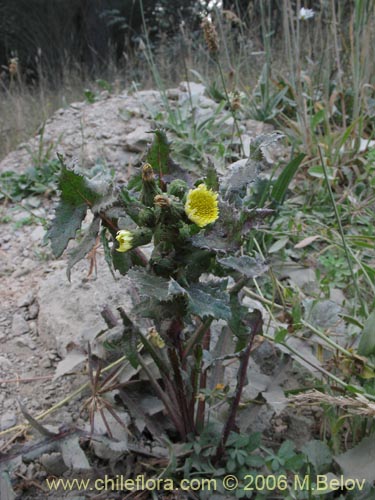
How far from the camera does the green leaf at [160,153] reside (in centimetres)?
95

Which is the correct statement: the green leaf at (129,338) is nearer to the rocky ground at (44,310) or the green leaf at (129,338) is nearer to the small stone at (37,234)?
the rocky ground at (44,310)

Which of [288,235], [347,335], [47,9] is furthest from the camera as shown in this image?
[47,9]

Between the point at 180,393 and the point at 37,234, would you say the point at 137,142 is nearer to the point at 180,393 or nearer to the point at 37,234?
the point at 37,234

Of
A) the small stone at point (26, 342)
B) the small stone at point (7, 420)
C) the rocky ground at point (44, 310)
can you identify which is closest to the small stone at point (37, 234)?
the rocky ground at point (44, 310)

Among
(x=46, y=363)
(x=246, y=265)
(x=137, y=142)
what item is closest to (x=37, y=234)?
(x=137, y=142)

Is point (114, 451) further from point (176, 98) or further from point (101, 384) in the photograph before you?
point (176, 98)

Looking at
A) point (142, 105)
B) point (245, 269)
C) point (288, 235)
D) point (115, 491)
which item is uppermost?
point (245, 269)

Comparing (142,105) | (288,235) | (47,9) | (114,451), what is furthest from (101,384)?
(47,9)

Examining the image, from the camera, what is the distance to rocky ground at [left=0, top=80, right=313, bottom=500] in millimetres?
1255

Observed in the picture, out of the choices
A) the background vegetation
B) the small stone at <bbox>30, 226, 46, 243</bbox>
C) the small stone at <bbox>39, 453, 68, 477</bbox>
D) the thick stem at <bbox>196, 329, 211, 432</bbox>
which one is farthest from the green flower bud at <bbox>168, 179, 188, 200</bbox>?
the small stone at <bbox>30, 226, 46, 243</bbox>

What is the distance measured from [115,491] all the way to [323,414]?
0.51m

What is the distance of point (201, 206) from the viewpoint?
818mm

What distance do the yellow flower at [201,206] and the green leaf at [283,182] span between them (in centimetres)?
102

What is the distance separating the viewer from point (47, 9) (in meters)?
9.02
